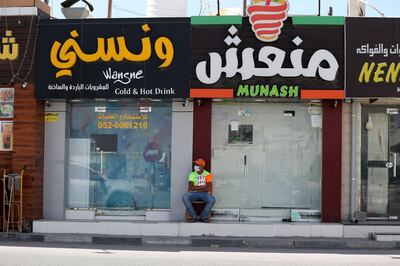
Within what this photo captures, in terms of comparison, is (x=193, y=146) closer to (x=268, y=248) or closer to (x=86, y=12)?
(x=268, y=248)

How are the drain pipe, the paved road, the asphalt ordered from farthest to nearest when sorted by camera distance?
the drain pipe < the asphalt < the paved road

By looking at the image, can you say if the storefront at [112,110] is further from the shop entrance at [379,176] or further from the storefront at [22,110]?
the shop entrance at [379,176]

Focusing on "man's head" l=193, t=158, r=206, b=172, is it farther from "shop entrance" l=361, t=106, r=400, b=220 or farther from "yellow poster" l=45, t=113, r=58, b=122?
"shop entrance" l=361, t=106, r=400, b=220


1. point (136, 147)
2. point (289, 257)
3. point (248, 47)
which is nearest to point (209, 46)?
point (248, 47)

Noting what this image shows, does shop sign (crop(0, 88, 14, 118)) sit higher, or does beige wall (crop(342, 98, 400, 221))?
shop sign (crop(0, 88, 14, 118))

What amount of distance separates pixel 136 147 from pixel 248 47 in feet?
11.7

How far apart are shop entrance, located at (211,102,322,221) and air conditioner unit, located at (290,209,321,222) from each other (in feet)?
0.55

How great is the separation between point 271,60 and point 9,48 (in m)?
6.09

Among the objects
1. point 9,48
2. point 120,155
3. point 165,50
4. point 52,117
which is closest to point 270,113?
point 165,50

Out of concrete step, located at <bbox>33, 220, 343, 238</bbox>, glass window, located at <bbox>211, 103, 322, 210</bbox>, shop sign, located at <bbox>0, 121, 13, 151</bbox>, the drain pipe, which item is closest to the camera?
concrete step, located at <bbox>33, 220, 343, 238</bbox>

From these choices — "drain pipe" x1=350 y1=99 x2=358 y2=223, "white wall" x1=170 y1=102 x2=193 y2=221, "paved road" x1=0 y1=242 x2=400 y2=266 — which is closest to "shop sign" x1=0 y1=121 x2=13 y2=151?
"paved road" x1=0 y1=242 x2=400 y2=266

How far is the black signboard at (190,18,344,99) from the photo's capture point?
43.3 feet

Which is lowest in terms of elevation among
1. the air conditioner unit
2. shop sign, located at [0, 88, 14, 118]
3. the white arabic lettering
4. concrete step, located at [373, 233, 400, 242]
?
concrete step, located at [373, 233, 400, 242]

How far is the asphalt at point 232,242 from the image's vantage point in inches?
481
